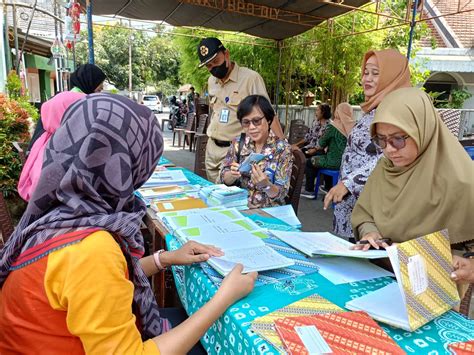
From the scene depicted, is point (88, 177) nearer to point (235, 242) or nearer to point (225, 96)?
point (235, 242)

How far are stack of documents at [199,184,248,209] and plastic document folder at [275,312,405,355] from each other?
1.14m

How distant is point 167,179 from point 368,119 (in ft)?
4.65

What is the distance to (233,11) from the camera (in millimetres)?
5801

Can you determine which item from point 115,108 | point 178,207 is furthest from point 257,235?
point 115,108

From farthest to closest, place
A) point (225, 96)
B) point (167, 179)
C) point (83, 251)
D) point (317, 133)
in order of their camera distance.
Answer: point (317, 133) → point (225, 96) → point (167, 179) → point (83, 251)

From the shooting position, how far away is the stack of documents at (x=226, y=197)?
6.81 ft

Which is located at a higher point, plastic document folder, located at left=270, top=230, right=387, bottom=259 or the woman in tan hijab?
the woman in tan hijab

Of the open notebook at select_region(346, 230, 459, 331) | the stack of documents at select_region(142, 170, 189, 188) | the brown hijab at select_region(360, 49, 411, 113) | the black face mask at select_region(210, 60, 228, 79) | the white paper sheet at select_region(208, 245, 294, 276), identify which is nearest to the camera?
the open notebook at select_region(346, 230, 459, 331)

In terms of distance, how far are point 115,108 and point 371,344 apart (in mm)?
876

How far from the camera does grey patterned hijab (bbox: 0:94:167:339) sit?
0.88 m

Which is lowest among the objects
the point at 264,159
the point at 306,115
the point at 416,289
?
the point at 416,289

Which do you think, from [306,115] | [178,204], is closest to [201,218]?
[178,204]

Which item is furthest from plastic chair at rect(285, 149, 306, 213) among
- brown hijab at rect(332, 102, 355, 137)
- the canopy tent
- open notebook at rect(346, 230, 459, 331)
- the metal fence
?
the metal fence

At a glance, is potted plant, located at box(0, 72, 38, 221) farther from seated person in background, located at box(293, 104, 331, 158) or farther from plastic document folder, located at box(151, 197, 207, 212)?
seated person in background, located at box(293, 104, 331, 158)
